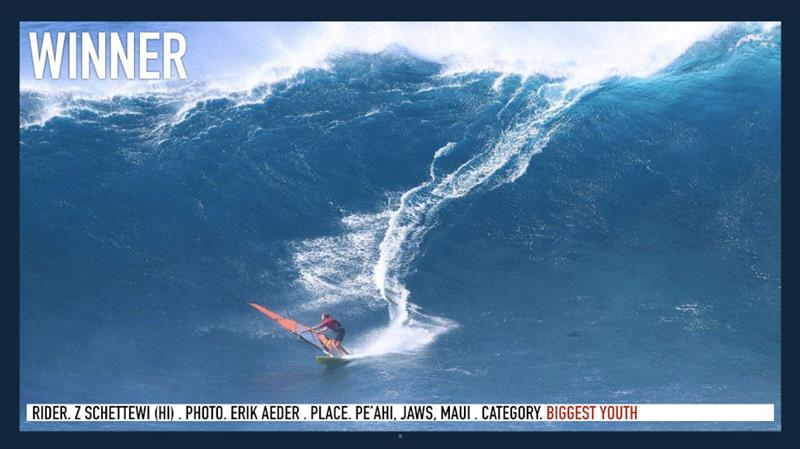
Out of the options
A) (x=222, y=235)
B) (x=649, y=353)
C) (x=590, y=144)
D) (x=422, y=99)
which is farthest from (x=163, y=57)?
(x=649, y=353)

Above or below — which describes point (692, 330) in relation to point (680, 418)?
above

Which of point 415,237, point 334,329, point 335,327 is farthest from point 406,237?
point 334,329

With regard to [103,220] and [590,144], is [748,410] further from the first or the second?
[103,220]

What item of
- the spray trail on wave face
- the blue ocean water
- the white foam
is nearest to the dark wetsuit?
the blue ocean water

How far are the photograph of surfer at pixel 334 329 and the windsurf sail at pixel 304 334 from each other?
0.33 meters

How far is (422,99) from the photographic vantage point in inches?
2886

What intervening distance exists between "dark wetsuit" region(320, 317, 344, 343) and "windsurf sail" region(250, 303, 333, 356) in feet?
1.79

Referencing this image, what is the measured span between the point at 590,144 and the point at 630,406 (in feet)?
63.9

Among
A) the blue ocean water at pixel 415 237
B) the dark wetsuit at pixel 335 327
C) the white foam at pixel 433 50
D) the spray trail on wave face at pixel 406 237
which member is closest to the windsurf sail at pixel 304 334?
the dark wetsuit at pixel 335 327

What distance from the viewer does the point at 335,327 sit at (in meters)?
66.1
